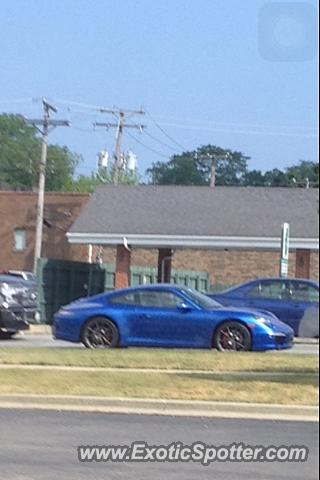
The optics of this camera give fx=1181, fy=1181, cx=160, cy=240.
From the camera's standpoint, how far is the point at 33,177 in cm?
9012

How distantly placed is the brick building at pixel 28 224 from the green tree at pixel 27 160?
105 ft

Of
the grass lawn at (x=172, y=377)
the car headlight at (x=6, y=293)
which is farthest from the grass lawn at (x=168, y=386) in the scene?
the car headlight at (x=6, y=293)

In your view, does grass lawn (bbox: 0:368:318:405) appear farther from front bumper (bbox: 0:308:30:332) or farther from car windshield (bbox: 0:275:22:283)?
car windshield (bbox: 0:275:22:283)

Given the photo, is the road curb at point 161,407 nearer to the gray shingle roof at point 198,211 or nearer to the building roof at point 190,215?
the building roof at point 190,215

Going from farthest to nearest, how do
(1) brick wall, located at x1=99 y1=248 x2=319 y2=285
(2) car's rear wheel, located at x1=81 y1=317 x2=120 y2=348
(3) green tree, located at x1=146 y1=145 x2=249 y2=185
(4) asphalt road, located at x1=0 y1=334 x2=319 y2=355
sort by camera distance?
(3) green tree, located at x1=146 y1=145 x2=249 y2=185
(1) brick wall, located at x1=99 y1=248 x2=319 y2=285
(4) asphalt road, located at x1=0 y1=334 x2=319 y2=355
(2) car's rear wheel, located at x1=81 y1=317 x2=120 y2=348

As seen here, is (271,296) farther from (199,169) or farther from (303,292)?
(199,169)

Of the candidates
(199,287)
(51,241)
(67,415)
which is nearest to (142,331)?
(67,415)

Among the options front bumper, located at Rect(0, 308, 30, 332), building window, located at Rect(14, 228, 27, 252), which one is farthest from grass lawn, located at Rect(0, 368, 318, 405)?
building window, located at Rect(14, 228, 27, 252)

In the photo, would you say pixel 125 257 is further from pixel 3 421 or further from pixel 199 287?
pixel 3 421

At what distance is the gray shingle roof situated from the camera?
3838 cm

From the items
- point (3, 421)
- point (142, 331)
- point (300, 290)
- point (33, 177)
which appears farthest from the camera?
point (33, 177)

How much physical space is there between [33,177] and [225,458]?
3156 inches

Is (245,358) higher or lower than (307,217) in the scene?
lower

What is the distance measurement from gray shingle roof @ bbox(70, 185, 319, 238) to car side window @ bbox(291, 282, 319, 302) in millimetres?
10298
